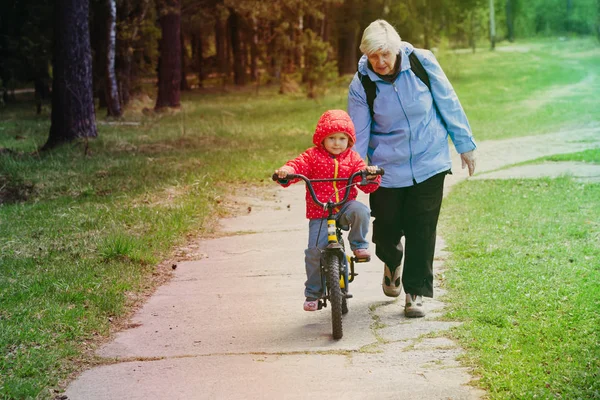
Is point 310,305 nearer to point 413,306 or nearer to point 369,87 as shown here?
point 413,306

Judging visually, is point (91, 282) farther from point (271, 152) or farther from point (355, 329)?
point (271, 152)

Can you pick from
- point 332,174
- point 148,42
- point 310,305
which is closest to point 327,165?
point 332,174

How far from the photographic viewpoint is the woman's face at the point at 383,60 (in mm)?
5852

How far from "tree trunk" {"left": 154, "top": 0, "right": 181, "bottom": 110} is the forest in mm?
33

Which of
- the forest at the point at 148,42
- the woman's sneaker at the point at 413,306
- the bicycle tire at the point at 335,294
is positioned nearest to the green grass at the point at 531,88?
the forest at the point at 148,42

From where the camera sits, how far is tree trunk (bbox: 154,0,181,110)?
28.0 metres

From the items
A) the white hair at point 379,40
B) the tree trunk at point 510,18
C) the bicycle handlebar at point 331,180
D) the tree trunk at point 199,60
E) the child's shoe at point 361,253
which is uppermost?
the tree trunk at point 510,18

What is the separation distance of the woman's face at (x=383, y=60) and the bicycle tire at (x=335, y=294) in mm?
1331

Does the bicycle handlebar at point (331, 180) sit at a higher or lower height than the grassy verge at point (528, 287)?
higher

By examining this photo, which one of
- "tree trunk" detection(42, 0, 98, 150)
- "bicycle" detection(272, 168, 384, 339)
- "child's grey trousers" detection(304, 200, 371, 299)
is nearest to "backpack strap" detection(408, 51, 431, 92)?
"bicycle" detection(272, 168, 384, 339)

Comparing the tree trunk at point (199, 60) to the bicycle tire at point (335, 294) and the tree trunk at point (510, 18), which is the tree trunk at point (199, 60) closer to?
the tree trunk at point (510, 18)

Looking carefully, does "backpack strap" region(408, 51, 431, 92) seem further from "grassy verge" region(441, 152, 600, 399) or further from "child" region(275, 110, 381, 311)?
"grassy verge" region(441, 152, 600, 399)

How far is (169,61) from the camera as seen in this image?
92.8 feet

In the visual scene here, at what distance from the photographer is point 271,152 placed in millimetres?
16938
